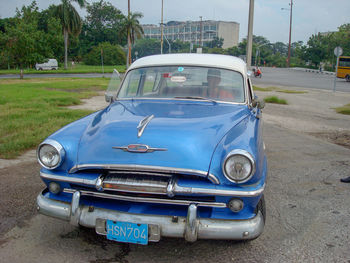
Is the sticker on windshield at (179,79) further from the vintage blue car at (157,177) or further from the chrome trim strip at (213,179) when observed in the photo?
the chrome trim strip at (213,179)

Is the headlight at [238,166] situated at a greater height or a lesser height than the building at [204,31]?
lesser

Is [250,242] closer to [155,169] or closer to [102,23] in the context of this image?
[155,169]

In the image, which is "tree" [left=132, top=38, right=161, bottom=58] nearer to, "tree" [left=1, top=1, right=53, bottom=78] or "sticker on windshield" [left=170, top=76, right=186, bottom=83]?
"tree" [left=1, top=1, right=53, bottom=78]

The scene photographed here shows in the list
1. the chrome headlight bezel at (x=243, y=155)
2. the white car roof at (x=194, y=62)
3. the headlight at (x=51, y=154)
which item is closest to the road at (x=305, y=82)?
the white car roof at (x=194, y=62)

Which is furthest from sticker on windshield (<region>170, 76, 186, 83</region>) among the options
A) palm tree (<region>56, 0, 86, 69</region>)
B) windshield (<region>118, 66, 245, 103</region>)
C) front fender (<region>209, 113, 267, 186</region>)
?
palm tree (<region>56, 0, 86, 69</region>)

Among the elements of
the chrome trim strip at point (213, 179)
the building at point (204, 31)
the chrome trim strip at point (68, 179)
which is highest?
the building at point (204, 31)

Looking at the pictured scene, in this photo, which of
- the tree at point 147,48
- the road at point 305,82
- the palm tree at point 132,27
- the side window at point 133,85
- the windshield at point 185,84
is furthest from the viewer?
the tree at point 147,48

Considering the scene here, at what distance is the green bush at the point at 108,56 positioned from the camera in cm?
→ 6475

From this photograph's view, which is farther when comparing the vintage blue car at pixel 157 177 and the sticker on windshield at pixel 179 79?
the sticker on windshield at pixel 179 79

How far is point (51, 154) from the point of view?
3160 millimetres

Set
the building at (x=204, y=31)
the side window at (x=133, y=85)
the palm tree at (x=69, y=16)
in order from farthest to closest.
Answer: the building at (x=204, y=31) → the palm tree at (x=69, y=16) → the side window at (x=133, y=85)

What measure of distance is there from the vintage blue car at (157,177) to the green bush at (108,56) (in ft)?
209

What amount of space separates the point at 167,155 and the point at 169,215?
463 millimetres

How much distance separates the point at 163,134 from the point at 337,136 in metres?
6.63
